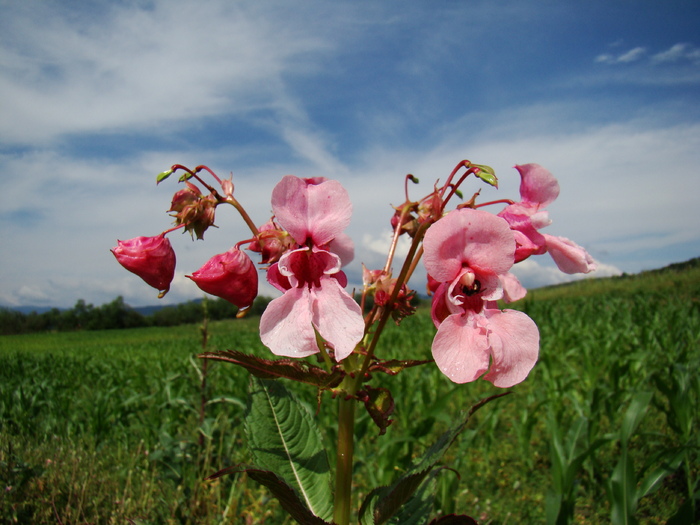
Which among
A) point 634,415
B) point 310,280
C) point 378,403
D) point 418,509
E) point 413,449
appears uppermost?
point 310,280

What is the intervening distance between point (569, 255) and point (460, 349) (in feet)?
1.53

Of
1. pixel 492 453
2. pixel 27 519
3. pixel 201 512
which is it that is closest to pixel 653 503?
pixel 492 453

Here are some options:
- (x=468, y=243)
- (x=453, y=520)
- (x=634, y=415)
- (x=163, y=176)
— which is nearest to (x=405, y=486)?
(x=453, y=520)

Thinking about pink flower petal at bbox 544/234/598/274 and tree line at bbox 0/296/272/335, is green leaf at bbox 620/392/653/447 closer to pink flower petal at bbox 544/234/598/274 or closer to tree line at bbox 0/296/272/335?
pink flower petal at bbox 544/234/598/274

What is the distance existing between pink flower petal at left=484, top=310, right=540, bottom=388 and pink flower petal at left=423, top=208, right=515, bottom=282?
0.43 ft

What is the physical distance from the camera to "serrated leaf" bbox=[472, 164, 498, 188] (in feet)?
3.60

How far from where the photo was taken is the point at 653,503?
11.3 ft

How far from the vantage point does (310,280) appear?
1.11 m

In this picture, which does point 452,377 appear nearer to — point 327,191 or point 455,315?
point 455,315

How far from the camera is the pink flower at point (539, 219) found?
1.20 m

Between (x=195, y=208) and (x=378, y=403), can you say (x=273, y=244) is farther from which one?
(x=378, y=403)

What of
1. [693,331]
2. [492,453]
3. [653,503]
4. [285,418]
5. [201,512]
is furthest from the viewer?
[693,331]

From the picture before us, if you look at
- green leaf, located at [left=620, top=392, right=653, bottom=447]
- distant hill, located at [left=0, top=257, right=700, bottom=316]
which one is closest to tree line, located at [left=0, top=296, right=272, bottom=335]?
distant hill, located at [left=0, top=257, right=700, bottom=316]

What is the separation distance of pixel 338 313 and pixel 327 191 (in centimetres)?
30
